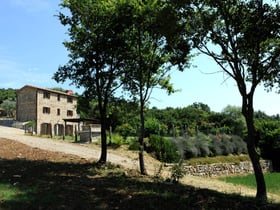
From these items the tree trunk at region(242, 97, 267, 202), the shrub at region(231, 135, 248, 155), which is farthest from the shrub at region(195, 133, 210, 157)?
the tree trunk at region(242, 97, 267, 202)

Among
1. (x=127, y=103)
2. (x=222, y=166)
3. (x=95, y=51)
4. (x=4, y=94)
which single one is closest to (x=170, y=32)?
(x=95, y=51)

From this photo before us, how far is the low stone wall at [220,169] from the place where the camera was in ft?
77.1

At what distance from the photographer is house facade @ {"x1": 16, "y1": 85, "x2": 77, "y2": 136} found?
49031 mm

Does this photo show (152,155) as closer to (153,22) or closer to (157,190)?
(153,22)

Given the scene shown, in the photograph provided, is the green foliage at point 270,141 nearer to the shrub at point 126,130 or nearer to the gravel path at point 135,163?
the shrub at point 126,130

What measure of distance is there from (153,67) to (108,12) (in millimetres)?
2694

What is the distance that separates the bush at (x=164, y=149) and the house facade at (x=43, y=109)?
2555cm

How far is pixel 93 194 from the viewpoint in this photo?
8.73 m

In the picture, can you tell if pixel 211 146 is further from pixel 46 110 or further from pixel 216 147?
pixel 46 110

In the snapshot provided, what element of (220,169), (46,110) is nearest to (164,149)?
(220,169)

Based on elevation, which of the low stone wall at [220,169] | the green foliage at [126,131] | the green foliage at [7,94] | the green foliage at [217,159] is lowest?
the low stone wall at [220,169]

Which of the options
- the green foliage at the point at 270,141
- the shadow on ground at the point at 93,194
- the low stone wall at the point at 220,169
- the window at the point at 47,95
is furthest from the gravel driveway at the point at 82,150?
the window at the point at 47,95

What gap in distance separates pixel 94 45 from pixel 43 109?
1496 inches

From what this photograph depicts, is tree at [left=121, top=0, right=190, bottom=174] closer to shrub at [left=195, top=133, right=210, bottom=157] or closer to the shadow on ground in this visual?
the shadow on ground
